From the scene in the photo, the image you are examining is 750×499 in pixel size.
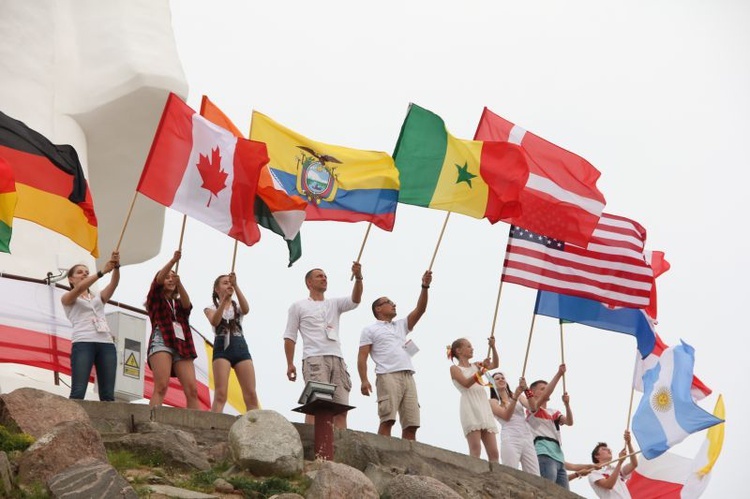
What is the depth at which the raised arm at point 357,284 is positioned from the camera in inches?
631

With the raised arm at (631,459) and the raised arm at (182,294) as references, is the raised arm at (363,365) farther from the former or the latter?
the raised arm at (631,459)

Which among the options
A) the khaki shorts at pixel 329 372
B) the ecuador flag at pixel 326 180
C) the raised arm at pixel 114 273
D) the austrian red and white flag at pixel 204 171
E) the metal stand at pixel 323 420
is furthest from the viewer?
the ecuador flag at pixel 326 180

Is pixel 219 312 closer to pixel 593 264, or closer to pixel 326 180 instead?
pixel 326 180

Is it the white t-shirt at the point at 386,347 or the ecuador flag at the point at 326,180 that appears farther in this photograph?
the ecuador flag at the point at 326,180

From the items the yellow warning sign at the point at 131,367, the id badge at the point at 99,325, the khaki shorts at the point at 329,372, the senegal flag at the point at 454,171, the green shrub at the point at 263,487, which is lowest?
the green shrub at the point at 263,487

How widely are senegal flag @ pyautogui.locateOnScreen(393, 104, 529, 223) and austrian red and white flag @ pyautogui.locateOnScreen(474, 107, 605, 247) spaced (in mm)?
325

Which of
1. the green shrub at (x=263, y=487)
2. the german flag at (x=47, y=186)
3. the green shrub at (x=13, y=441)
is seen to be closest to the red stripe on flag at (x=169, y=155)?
the german flag at (x=47, y=186)

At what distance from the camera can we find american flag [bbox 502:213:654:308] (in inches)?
736

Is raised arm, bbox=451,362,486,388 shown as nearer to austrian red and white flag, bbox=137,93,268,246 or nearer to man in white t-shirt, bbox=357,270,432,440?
man in white t-shirt, bbox=357,270,432,440

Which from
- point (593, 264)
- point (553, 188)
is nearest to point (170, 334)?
point (553, 188)

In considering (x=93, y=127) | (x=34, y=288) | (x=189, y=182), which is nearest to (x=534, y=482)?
(x=189, y=182)

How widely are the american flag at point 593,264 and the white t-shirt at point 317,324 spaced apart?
3.08 m

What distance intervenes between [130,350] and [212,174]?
138 inches

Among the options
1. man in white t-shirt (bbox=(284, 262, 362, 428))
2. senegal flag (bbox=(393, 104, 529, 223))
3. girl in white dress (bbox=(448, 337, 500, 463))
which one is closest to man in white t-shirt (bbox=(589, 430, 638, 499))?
girl in white dress (bbox=(448, 337, 500, 463))
